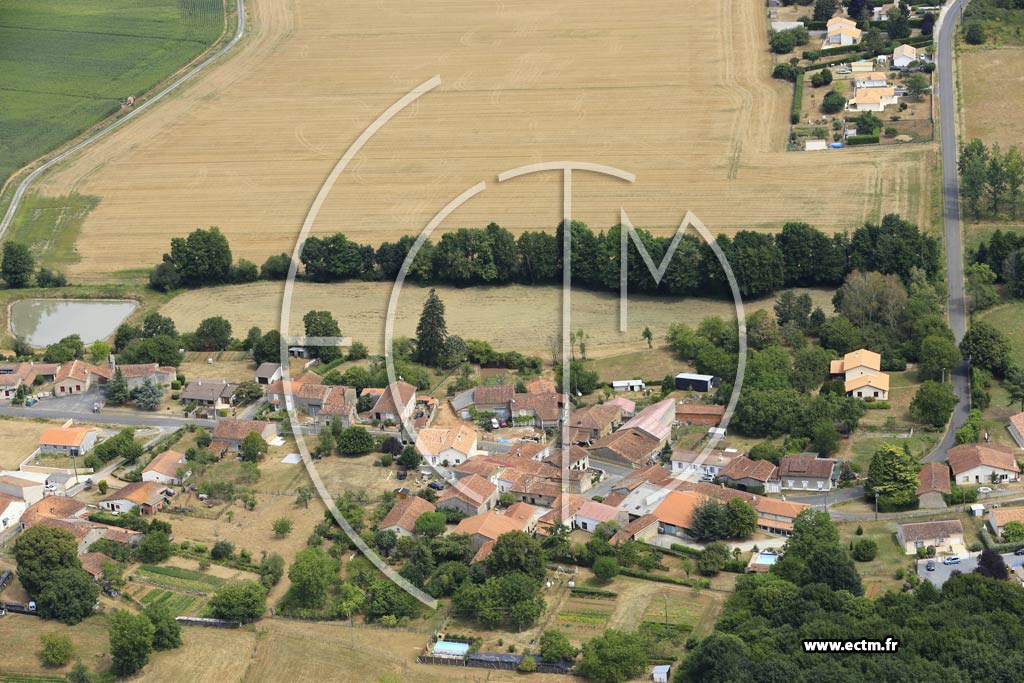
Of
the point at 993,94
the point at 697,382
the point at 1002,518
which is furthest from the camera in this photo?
the point at 993,94

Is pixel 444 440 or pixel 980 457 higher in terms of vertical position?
pixel 444 440

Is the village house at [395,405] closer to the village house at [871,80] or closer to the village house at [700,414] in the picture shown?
the village house at [700,414]

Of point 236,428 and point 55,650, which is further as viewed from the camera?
point 236,428

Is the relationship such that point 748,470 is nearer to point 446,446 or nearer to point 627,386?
point 627,386

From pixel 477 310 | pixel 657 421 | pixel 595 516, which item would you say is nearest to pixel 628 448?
pixel 657 421

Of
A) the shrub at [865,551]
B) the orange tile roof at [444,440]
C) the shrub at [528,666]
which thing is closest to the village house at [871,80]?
the orange tile roof at [444,440]

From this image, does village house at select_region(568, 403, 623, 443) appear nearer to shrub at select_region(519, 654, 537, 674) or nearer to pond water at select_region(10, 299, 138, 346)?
shrub at select_region(519, 654, 537, 674)

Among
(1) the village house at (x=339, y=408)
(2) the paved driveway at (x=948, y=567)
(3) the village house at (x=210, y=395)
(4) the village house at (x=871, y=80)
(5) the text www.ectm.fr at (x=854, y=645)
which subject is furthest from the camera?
(4) the village house at (x=871, y=80)

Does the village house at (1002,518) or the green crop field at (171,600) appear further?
the village house at (1002,518)
